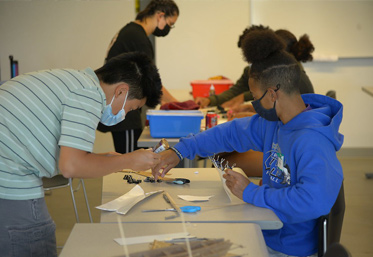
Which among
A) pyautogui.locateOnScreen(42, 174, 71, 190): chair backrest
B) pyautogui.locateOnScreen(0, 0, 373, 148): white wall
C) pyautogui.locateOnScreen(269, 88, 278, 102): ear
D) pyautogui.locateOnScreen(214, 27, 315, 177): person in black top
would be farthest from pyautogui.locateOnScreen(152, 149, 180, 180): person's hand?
pyautogui.locateOnScreen(0, 0, 373, 148): white wall

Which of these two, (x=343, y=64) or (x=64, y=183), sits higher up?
(x=343, y=64)

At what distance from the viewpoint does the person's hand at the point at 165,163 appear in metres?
2.22

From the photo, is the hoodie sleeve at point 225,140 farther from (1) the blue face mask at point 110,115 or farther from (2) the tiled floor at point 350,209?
(2) the tiled floor at point 350,209

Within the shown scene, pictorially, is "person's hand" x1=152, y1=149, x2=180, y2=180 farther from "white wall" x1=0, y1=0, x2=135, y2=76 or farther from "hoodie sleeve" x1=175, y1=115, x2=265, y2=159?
"white wall" x1=0, y1=0, x2=135, y2=76

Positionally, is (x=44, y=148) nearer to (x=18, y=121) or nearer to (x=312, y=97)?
(x=18, y=121)

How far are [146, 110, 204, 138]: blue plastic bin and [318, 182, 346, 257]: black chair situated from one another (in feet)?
4.61

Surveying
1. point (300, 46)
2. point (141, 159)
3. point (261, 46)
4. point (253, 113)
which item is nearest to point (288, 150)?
point (261, 46)

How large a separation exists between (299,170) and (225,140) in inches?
24.5

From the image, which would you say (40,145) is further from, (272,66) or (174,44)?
(174,44)

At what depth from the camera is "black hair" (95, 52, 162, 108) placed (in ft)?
6.07

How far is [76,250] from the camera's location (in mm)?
1450

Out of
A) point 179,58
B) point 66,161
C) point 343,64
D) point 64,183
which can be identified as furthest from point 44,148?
point 343,64

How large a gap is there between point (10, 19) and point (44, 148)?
4587mm

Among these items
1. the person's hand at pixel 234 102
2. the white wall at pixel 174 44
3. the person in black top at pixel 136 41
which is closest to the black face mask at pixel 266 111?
the person in black top at pixel 136 41
